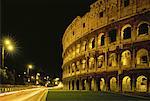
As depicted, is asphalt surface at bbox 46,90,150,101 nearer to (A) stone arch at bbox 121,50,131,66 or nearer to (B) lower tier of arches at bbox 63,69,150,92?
(B) lower tier of arches at bbox 63,69,150,92

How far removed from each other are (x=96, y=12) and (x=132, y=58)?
1083 centimetres

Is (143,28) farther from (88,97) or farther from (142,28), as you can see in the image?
(88,97)

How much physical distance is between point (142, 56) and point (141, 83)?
300 centimetres

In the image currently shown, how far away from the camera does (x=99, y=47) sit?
137 feet

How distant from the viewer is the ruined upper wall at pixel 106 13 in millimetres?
35000

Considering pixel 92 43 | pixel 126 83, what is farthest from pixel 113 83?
pixel 92 43

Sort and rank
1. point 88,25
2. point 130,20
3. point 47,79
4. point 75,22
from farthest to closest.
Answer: point 47,79 → point 75,22 → point 88,25 → point 130,20

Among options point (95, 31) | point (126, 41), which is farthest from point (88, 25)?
point (126, 41)

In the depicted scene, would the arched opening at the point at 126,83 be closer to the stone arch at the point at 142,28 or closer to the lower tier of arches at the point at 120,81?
the lower tier of arches at the point at 120,81

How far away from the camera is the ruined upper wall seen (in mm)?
35000

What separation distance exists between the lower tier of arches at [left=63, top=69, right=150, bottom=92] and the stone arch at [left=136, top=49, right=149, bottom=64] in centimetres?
152

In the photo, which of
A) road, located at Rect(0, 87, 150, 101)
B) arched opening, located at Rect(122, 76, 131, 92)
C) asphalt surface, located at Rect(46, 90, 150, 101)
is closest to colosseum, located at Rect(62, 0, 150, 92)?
arched opening, located at Rect(122, 76, 131, 92)

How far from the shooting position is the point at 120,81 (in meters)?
36.4

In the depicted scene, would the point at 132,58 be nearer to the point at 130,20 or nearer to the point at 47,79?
the point at 130,20
